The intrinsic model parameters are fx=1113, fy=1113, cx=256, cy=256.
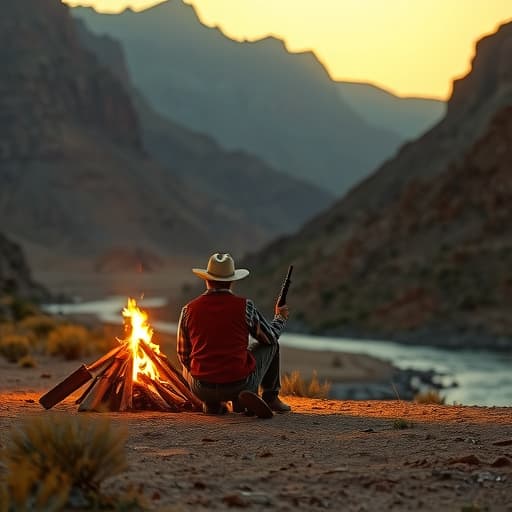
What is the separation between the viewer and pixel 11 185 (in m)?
128

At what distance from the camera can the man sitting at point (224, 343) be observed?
10422 mm

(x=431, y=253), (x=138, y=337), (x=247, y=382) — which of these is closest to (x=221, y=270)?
(x=247, y=382)

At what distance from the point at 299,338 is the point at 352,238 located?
13806mm

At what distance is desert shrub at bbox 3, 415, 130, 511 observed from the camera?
664cm

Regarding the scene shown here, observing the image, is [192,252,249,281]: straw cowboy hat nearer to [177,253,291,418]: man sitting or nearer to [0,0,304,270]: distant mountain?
[177,253,291,418]: man sitting

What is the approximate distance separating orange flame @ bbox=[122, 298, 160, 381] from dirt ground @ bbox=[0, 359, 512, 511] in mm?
675

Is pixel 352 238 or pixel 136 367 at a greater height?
pixel 352 238

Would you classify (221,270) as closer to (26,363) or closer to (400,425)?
(400,425)

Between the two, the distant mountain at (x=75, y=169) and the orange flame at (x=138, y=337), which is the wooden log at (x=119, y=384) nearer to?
the orange flame at (x=138, y=337)

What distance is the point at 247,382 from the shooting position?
10656mm

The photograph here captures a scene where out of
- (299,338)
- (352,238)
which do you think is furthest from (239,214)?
(299,338)

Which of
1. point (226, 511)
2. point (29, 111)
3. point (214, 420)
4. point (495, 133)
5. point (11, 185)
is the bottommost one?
point (226, 511)

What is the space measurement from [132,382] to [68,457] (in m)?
4.58

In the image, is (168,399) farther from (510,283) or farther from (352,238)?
(352,238)
